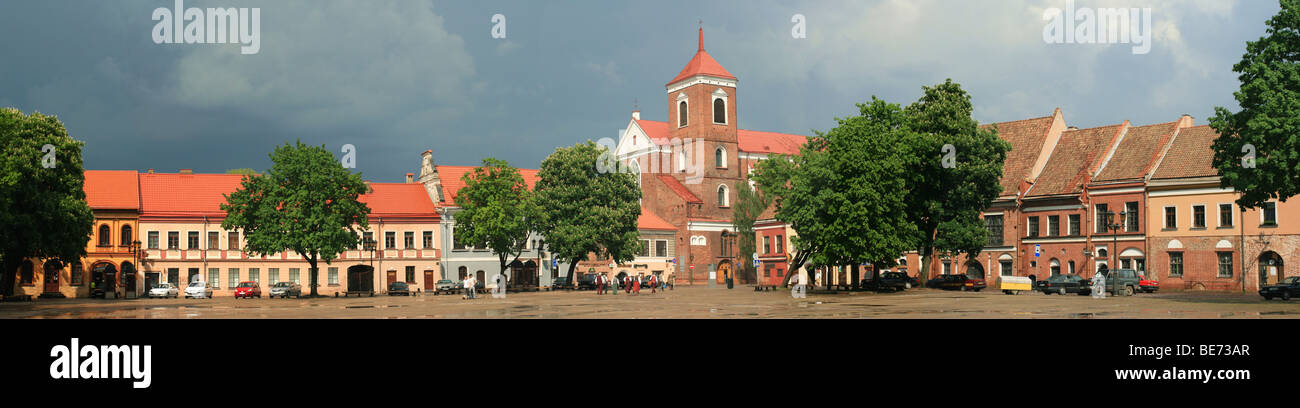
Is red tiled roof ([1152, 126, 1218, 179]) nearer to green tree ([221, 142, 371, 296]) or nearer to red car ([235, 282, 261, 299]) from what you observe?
green tree ([221, 142, 371, 296])

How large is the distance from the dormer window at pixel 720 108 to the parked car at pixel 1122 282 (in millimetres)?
51369

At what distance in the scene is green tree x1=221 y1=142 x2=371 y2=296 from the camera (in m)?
60.9

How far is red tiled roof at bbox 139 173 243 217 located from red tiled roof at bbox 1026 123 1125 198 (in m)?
54.5

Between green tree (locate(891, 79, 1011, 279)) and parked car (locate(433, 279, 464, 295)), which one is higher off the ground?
green tree (locate(891, 79, 1011, 279))

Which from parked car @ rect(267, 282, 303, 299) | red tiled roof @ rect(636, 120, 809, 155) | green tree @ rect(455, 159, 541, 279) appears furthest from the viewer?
red tiled roof @ rect(636, 120, 809, 155)

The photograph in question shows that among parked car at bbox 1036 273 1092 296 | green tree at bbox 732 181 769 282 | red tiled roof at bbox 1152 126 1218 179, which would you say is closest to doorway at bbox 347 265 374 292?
green tree at bbox 732 181 769 282

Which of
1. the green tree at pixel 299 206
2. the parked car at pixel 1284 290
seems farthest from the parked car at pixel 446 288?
the parked car at pixel 1284 290

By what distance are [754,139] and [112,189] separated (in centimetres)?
6705

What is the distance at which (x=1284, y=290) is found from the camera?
41938mm

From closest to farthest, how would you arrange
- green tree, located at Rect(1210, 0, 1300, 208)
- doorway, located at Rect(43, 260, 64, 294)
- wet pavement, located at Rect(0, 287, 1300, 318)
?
wet pavement, located at Rect(0, 287, 1300, 318), green tree, located at Rect(1210, 0, 1300, 208), doorway, located at Rect(43, 260, 64, 294)

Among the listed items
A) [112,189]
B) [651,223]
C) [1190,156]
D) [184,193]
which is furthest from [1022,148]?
[112,189]

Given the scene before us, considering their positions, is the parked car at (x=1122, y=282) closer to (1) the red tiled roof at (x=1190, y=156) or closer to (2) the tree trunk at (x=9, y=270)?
(1) the red tiled roof at (x=1190, y=156)
